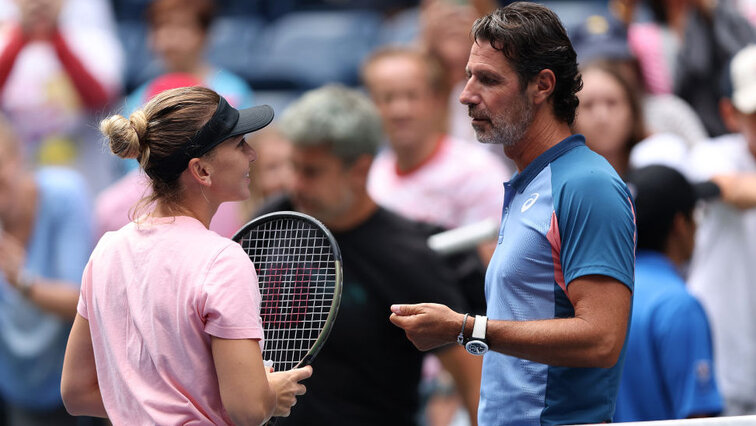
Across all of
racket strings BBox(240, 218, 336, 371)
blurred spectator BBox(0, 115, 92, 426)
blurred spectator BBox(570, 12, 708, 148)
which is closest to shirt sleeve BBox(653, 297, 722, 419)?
racket strings BBox(240, 218, 336, 371)

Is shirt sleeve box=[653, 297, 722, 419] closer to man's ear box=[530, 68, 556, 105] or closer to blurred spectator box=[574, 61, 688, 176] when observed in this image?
blurred spectator box=[574, 61, 688, 176]

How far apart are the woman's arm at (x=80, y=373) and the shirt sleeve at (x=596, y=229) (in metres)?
1.17

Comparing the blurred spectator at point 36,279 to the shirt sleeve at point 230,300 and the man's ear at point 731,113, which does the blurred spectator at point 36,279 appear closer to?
the shirt sleeve at point 230,300

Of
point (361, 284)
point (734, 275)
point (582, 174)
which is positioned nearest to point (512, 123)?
point (582, 174)

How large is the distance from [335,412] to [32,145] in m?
3.19

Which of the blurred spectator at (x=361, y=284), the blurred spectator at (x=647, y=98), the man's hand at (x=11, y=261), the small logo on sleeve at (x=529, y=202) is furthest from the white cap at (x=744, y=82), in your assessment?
the man's hand at (x=11, y=261)

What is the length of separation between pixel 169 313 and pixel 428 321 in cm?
59

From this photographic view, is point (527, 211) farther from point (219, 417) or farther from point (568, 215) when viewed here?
point (219, 417)

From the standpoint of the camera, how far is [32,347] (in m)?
5.27

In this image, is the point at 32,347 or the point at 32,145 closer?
the point at 32,347

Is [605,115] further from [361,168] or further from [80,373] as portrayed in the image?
[80,373]

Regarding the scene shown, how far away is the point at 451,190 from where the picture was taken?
5.16 m

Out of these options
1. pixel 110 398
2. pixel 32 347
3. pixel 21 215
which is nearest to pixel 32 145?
pixel 21 215

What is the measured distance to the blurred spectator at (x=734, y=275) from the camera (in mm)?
4668
